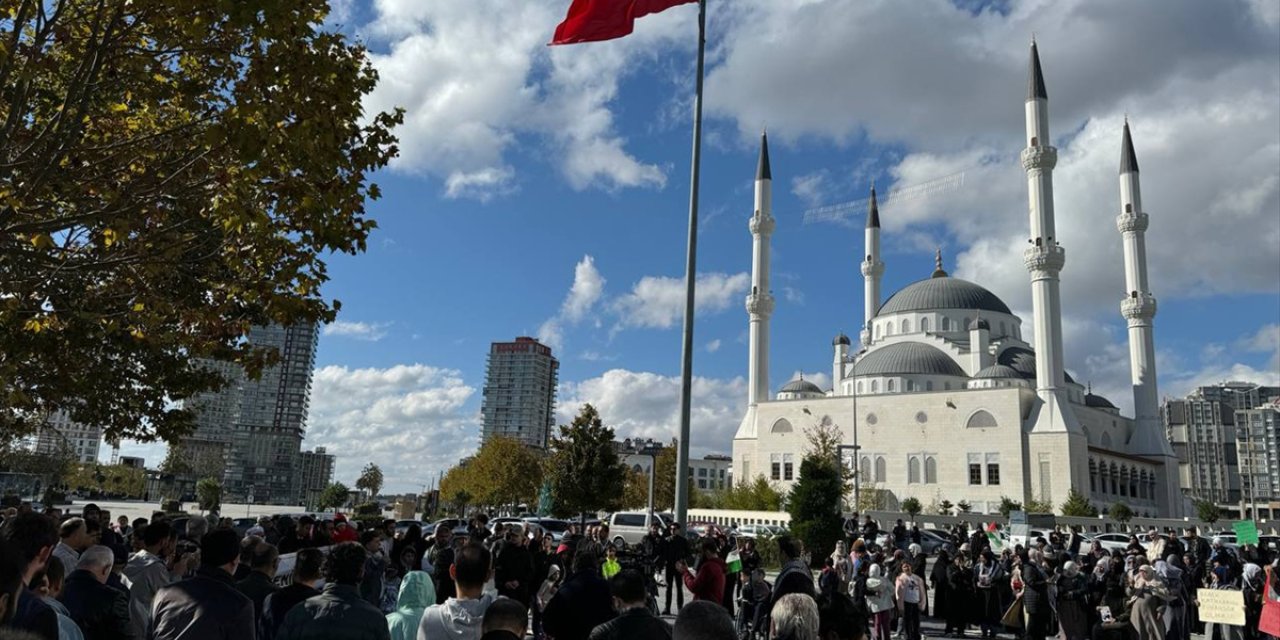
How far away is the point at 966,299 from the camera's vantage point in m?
77.8

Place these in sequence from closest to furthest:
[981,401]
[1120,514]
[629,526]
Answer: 1. [629,526]
2. [1120,514]
3. [981,401]

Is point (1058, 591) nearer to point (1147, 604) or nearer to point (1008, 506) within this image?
point (1147, 604)

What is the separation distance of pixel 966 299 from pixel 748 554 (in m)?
70.8

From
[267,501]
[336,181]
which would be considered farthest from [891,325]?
[267,501]

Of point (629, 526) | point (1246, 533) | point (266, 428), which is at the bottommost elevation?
point (629, 526)

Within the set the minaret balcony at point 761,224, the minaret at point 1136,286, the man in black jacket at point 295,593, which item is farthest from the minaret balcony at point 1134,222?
the man in black jacket at point 295,593

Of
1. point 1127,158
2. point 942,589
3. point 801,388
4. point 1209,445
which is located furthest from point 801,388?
point 1209,445

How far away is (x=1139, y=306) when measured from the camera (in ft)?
193

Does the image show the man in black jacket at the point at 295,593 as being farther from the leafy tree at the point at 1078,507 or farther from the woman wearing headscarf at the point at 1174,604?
the leafy tree at the point at 1078,507

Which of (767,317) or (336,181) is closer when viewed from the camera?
(336,181)

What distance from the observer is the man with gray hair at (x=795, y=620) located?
4445 mm

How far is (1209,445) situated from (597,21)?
15936cm

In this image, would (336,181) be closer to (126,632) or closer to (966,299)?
(126,632)

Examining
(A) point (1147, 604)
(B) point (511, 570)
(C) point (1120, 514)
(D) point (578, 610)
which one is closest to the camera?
(D) point (578, 610)
